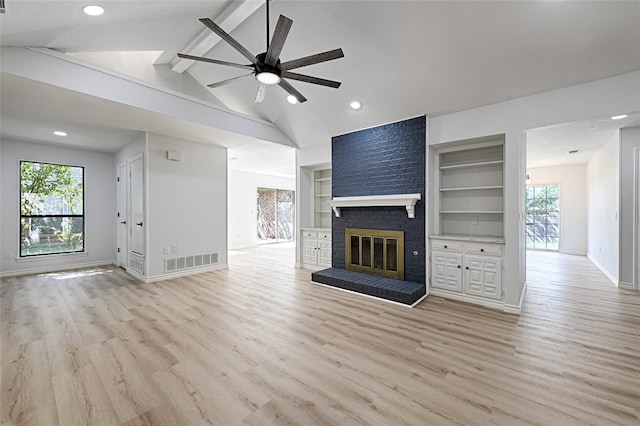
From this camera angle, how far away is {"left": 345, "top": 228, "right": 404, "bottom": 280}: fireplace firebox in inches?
178

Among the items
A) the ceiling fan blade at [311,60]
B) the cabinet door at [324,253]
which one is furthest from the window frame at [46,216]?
the ceiling fan blade at [311,60]

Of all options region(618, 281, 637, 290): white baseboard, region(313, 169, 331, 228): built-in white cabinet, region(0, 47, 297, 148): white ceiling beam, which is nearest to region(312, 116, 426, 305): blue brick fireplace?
region(313, 169, 331, 228): built-in white cabinet

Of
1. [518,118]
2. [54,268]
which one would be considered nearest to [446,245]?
[518,118]

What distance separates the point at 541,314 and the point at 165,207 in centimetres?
606

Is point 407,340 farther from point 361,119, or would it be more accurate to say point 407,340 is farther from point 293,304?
point 361,119

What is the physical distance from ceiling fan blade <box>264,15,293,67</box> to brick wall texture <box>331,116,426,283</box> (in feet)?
8.64

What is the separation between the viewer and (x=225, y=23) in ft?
10.8

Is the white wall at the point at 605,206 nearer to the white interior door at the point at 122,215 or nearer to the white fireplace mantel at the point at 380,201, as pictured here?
the white fireplace mantel at the point at 380,201

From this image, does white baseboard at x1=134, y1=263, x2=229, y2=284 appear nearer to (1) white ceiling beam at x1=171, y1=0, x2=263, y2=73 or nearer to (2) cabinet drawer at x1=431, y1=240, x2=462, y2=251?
(1) white ceiling beam at x1=171, y1=0, x2=263, y2=73

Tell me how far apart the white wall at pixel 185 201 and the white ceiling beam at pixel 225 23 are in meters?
1.83

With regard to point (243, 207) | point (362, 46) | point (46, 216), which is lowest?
point (46, 216)

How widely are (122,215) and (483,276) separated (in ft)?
23.2

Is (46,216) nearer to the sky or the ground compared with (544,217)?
nearer to the sky

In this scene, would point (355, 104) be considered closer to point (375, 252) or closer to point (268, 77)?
point (268, 77)
